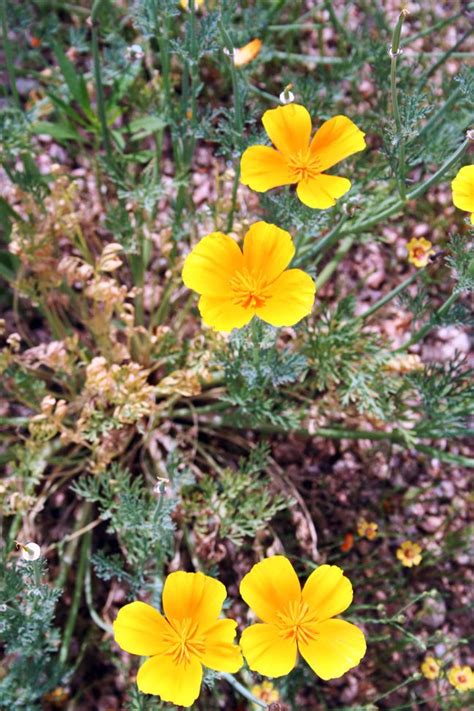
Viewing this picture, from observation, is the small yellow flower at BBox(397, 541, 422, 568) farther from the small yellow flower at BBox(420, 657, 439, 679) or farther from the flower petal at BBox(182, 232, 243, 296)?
the flower petal at BBox(182, 232, 243, 296)

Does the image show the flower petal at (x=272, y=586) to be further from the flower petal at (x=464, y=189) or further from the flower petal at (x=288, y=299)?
the flower petal at (x=464, y=189)

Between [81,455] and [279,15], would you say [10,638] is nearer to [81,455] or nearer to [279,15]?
[81,455]

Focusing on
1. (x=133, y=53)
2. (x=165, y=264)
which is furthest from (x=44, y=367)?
(x=133, y=53)

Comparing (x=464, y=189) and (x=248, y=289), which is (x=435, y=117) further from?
(x=248, y=289)

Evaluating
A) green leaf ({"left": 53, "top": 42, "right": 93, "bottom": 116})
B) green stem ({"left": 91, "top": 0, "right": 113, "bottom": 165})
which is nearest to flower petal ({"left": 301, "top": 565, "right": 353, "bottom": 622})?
green stem ({"left": 91, "top": 0, "right": 113, "bottom": 165})

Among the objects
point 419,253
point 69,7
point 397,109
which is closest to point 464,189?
point 397,109
